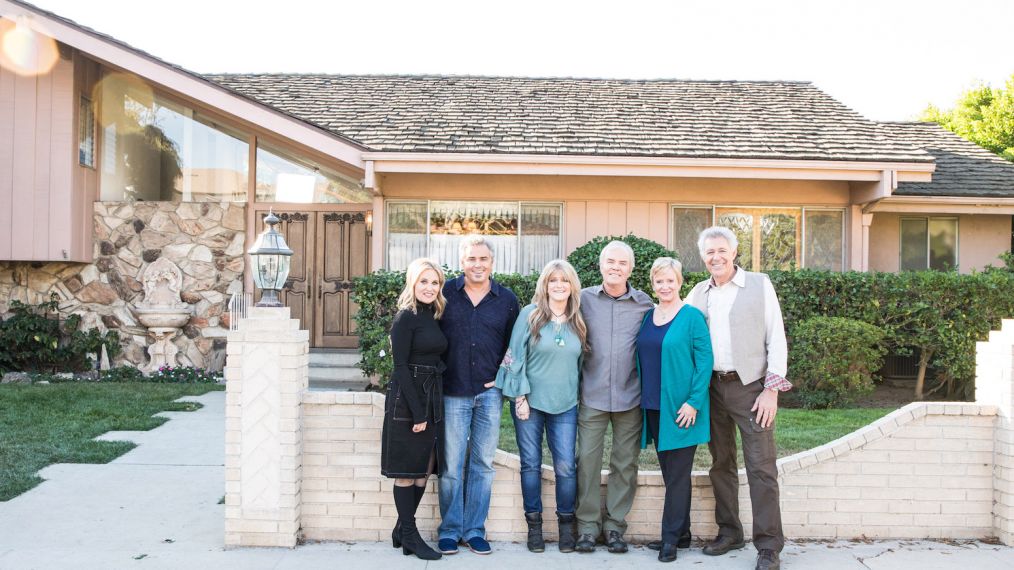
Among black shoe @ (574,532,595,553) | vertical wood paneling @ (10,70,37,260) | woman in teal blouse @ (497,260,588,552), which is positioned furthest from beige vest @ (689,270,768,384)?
vertical wood paneling @ (10,70,37,260)

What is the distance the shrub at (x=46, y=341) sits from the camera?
400 inches

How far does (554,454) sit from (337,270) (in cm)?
734

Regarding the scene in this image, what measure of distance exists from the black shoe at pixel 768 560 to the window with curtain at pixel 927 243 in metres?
8.98

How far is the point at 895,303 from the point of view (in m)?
9.05

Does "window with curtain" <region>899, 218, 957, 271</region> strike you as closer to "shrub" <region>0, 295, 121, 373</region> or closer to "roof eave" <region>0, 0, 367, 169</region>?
"roof eave" <region>0, 0, 367, 169</region>

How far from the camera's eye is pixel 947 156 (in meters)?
→ 12.3

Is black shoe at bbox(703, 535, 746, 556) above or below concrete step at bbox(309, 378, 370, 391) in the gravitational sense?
below

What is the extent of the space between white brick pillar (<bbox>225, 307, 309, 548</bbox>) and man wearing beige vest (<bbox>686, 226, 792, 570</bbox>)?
2466 mm

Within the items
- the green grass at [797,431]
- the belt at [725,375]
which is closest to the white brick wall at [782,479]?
the belt at [725,375]

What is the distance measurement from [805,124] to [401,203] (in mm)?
6268

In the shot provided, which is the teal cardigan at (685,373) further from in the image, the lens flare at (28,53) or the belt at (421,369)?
the lens flare at (28,53)

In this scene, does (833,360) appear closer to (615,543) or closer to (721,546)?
(721,546)

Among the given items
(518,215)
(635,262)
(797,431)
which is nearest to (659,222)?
(635,262)

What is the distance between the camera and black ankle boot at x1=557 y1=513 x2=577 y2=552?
4352 millimetres
